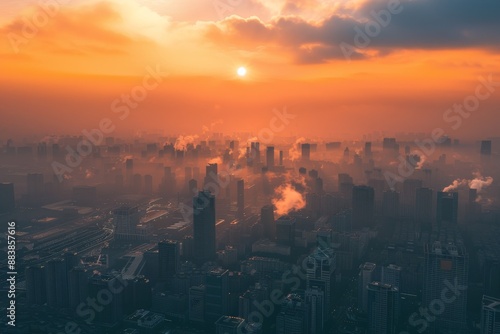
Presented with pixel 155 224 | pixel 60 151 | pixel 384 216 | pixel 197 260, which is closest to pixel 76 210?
pixel 155 224

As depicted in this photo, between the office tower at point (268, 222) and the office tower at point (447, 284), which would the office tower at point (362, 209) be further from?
the office tower at point (447, 284)

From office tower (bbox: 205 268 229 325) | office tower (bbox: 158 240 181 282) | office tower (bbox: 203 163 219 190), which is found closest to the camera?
office tower (bbox: 205 268 229 325)

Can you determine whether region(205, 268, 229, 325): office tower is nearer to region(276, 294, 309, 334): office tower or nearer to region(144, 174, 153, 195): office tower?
region(276, 294, 309, 334): office tower

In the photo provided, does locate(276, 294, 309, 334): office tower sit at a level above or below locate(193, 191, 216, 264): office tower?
below

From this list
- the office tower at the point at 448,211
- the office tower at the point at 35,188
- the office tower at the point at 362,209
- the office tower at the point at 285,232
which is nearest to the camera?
the office tower at the point at 285,232

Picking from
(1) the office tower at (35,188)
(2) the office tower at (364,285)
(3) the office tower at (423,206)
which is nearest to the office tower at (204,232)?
(2) the office tower at (364,285)

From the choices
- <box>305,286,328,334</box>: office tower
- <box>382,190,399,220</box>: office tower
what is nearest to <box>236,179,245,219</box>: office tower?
<box>382,190,399,220</box>: office tower

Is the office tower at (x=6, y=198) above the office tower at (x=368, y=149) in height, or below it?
below
